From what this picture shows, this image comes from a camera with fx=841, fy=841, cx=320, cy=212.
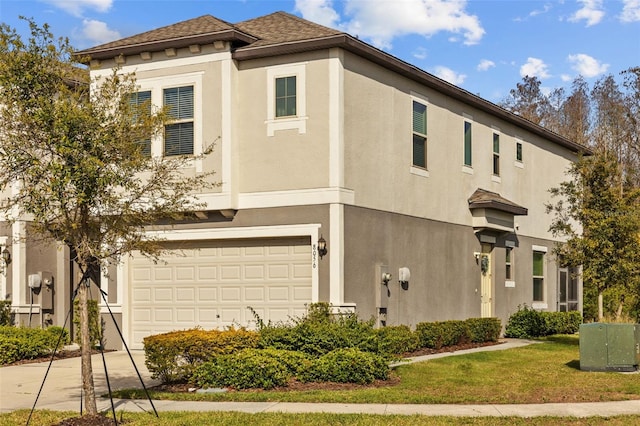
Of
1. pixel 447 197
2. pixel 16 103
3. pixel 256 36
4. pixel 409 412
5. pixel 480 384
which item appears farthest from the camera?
pixel 447 197

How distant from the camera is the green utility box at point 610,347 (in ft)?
52.5

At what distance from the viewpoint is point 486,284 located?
24734 millimetres

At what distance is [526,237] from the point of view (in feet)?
89.8

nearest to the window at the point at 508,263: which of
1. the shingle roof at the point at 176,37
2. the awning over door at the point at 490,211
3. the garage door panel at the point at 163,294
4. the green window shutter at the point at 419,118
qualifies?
the awning over door at the point at 490,211

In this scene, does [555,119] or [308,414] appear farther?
[555,119]

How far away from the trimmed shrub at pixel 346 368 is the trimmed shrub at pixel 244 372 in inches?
18.1

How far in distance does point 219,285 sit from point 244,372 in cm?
563

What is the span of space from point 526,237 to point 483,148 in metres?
4.22

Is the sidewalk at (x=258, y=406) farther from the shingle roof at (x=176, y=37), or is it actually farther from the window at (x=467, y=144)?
the window at (x=467, y=144)

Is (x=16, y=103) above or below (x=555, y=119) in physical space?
below

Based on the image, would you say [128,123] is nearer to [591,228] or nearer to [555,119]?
[591,228]

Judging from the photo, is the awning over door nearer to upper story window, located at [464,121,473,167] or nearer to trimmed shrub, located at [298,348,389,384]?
upper story window, located at [464,121,473,167]

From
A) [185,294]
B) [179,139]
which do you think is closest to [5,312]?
[185,294]

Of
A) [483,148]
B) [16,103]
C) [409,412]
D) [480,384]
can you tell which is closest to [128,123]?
[16,103]
